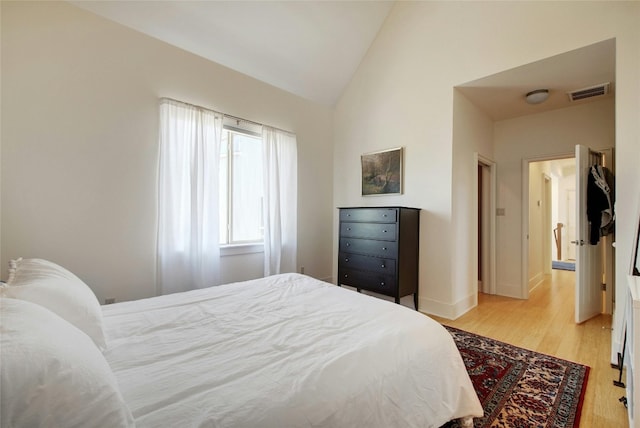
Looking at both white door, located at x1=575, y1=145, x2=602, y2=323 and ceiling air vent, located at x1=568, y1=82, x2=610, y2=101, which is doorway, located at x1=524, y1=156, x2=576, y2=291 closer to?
ceiling air vent, located at x1=568, y1=82, x2=610, y2=101

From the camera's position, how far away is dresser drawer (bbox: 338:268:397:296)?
3156 mm

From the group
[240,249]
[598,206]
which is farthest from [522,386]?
[240,249]

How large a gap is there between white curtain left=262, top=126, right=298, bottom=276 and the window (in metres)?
0.13

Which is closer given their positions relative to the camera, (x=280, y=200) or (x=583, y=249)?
(x=583, y=249)

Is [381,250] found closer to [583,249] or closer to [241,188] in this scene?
[241,188]

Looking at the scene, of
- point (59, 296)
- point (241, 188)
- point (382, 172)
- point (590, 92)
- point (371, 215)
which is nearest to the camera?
point (59, 296)

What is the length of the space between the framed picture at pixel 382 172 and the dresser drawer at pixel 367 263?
0.96 meters

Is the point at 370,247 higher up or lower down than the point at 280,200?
lower down

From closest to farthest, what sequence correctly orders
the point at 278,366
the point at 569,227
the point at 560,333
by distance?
the point at 278,366 < the point at 560,333 < the point at 569,227

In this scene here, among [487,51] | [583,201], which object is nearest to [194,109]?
[487,51]

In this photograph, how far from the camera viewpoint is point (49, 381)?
2.02ft

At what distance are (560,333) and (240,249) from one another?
351 centimetres

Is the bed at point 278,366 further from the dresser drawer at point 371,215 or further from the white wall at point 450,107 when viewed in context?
the white wall at point 450,107

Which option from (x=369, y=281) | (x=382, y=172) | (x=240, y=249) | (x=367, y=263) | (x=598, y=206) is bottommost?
(x=369, y=281)
